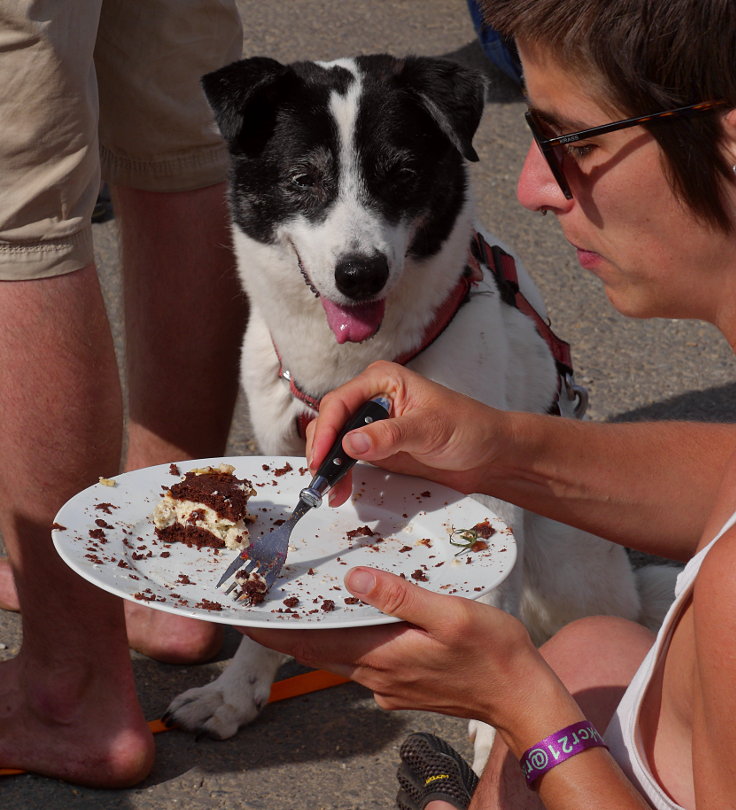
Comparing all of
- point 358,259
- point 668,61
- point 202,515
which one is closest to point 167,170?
point 358,259

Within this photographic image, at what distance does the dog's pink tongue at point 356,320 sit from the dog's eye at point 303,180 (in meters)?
0.28

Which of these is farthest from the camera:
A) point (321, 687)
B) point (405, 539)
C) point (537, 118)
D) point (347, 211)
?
point (321, 687)

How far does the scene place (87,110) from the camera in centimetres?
204

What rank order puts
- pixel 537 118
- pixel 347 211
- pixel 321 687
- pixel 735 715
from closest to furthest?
pixel 735 715 → pixel 537 118 → pixel 347 211 → pixel 321 687

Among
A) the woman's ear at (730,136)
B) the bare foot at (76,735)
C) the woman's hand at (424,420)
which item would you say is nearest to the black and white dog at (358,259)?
the bare foot at (76,735)

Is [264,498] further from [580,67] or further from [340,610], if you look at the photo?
[580,67]

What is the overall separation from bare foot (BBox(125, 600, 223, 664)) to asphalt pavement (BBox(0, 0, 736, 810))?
4 cm

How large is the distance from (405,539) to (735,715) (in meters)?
0.78

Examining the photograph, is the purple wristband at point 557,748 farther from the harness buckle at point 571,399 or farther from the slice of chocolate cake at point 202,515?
the harness buckle at point 571,399

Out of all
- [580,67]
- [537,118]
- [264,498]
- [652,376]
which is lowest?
[652,376]

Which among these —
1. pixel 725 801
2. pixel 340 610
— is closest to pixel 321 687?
pixel 340 610

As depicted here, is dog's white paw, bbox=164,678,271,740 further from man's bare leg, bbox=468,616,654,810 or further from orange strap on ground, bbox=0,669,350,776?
man's bare leg, bbox=468,616,654,810

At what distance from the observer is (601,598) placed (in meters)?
2.79

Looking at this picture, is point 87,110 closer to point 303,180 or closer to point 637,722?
point 303,180
